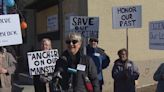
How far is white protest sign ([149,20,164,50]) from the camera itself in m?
9.88

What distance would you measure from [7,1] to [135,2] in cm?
427

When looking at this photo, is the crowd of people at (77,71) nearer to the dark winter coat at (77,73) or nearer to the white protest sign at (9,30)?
the dark winter coat at (77,73)

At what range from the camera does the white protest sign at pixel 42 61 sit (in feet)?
29.8

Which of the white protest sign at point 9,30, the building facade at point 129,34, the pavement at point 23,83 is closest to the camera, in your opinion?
the white protest sign at point 9,30

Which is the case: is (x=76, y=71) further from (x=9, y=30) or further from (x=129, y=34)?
(x=129, y=34)

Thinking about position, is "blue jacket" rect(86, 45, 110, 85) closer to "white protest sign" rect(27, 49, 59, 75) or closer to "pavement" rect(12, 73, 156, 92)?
"white protest sign" rect(27, 49, 59, 75)

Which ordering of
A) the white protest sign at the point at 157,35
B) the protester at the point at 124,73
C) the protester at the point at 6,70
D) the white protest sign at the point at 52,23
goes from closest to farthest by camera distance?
the protester at the point at 6,70
the protester at the point at 124,73
the white protest sign at the point at 157,35
the white protest sign at the point at 52,23

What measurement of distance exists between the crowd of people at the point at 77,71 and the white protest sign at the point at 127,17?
105 centimetres

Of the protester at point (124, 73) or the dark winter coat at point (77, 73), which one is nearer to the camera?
the dark winter coat at point (77, 73)

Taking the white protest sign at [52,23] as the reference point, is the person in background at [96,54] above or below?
below

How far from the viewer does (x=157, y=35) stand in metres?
10.1

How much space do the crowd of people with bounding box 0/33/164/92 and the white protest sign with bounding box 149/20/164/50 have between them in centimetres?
85

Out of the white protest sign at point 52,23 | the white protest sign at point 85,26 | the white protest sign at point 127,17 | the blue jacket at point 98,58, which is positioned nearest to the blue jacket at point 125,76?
the blue jacket at point 98,58

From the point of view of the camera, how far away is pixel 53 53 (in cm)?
914
